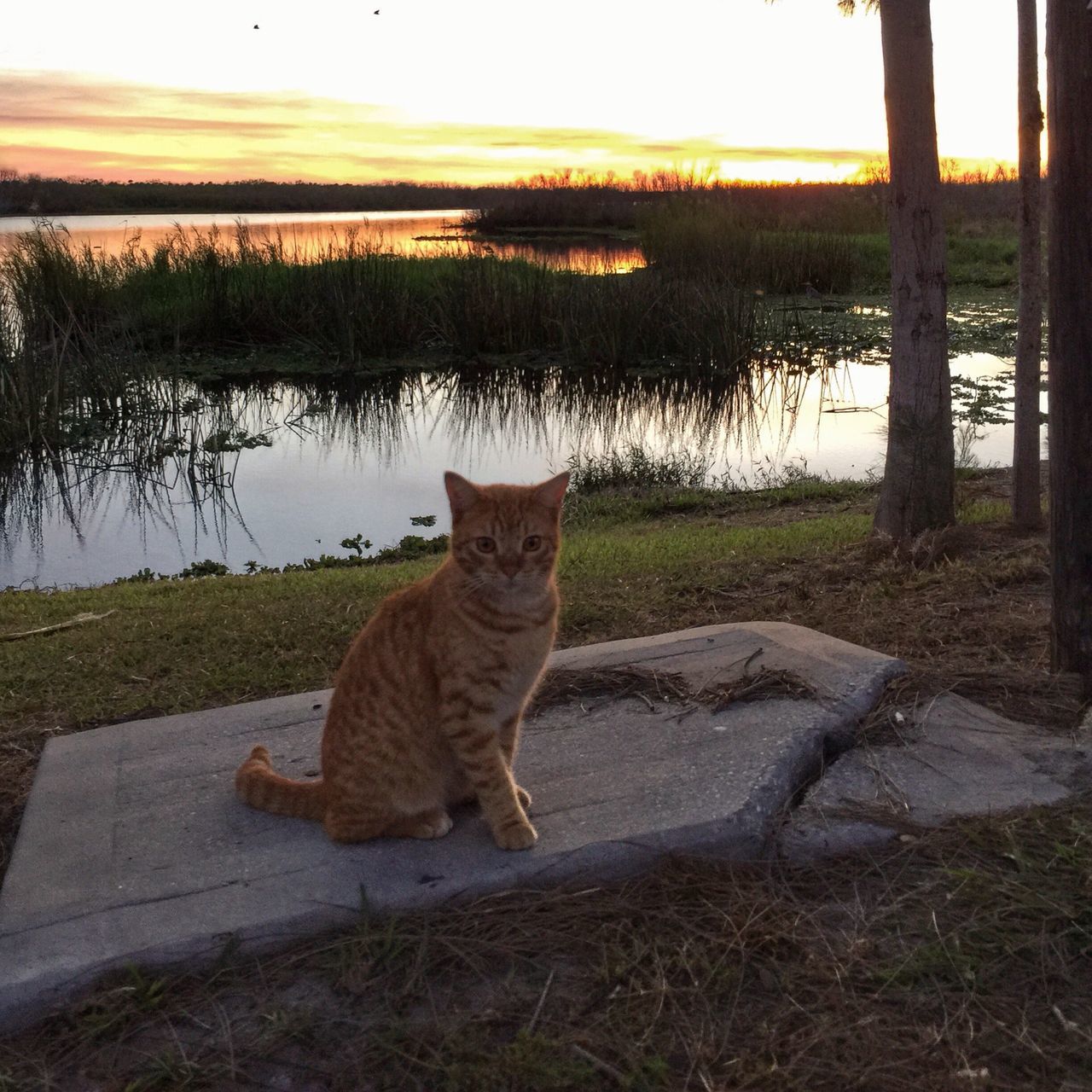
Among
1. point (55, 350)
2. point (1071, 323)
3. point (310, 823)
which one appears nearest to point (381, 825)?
point (310, 823)

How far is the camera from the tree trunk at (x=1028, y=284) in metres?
6.50

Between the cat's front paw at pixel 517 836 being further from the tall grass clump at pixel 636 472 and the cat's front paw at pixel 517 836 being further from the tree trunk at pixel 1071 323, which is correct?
the tall grass clump at pixel 636 472

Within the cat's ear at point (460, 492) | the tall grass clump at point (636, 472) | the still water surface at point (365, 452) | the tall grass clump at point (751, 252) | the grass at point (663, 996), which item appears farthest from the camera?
the tall grass clump at point (751, 252)

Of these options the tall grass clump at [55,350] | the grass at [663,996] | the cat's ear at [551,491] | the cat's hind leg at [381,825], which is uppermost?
the tall grass clump at [55,350]

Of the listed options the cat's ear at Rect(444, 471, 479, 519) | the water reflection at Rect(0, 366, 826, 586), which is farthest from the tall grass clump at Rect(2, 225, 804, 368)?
the cat's ear at Rect(444, 471, 479, 519)

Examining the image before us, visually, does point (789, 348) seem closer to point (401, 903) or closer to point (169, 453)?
point (169, 453)

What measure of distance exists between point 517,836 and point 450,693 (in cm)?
44

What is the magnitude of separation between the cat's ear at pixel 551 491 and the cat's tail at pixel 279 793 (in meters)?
1.07

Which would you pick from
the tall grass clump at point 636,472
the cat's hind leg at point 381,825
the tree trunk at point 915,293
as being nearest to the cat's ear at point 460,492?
the cat's hind leg at point 381,825

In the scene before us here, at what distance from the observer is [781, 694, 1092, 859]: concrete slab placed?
3.14 metres

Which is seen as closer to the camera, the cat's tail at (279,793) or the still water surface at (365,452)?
the cat's tail at (279,793)

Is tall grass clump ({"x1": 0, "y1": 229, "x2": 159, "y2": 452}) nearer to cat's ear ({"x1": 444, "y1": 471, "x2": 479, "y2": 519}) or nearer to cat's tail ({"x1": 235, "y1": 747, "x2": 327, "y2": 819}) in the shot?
cat's tail ({"x1": 235, "y1": 747, "x2": 327, "y2": 819})

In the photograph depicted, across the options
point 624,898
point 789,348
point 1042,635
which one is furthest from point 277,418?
point 624,898

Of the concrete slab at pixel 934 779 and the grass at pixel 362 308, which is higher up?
the grass at pixel 362 308
